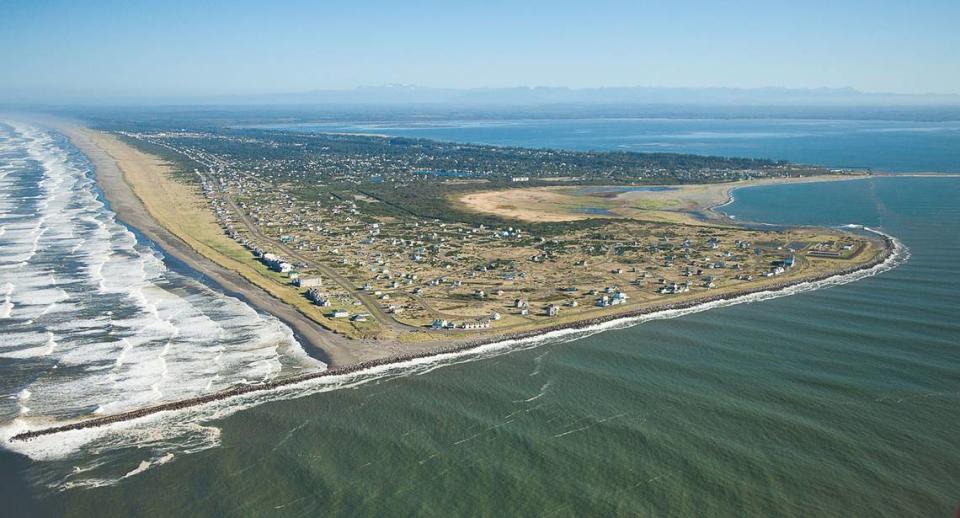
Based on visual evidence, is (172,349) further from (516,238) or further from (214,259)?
(516,238)

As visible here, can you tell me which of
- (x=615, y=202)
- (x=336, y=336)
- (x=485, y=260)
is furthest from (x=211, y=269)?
(x=615, y=202)

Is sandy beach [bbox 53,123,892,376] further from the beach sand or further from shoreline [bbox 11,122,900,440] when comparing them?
the beach sand

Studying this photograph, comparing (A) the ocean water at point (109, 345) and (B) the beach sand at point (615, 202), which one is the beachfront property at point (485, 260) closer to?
(A) the ocean water at point (109, 345)

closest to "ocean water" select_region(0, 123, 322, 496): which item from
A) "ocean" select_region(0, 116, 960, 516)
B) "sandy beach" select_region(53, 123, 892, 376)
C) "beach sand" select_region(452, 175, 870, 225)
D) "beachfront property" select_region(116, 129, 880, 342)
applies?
"ocean" select_region(0, 116, 960, 516)

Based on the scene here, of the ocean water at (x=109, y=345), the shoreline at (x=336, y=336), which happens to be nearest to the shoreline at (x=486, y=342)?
the shoreline at (x=336, y=336)

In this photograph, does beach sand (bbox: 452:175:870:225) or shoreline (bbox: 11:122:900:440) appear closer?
shoreline (bbox: 11:122:900:440)

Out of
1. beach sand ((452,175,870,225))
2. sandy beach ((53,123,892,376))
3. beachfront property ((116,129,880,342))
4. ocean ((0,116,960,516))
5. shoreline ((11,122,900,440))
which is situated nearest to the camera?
ocean ((0,116,960,516))

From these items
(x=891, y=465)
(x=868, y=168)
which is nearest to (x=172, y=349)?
(x=891, y=465)
